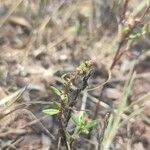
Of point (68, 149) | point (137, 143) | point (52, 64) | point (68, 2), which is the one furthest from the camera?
point (68, 2)

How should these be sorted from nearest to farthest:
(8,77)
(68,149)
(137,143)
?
(68,149), (137,143), (8,77)

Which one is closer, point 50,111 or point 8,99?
point 50,111

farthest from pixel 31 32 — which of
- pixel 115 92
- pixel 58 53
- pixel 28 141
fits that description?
pixel 28 141

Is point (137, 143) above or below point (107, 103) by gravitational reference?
below

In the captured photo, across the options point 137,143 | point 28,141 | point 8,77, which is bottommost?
point 137,143

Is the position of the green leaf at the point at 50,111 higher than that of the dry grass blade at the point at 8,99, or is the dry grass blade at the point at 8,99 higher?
the dry grass blade at the point at 8,99

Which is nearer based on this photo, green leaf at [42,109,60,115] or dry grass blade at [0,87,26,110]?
green leaf at [42,109,60,115]

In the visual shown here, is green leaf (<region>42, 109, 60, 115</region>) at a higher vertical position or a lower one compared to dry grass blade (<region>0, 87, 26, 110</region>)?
lower

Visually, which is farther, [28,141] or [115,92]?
[115,92]

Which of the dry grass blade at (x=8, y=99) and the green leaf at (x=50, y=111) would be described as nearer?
the green leaf at (x=50, y=111)

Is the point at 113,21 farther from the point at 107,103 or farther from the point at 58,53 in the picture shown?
the point at 107,103
